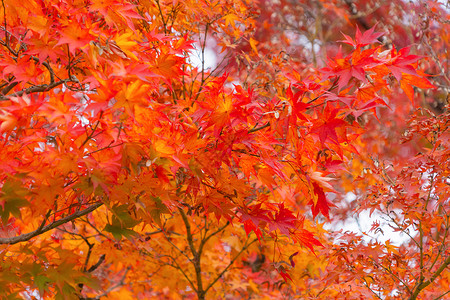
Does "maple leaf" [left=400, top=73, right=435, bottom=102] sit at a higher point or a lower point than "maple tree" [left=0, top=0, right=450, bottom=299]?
higher

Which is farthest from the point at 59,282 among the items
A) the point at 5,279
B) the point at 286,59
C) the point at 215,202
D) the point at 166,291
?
the point at 166,291

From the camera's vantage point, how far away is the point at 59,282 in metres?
1.72

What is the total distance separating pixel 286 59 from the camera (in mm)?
3131

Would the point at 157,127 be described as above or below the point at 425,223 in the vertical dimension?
below

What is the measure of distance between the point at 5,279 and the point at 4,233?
1.17 feet

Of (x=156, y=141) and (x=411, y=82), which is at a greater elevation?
(x=411, y=82)

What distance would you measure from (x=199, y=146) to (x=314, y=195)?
525 mm

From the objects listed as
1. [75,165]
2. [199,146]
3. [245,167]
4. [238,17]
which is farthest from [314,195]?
[238,17]

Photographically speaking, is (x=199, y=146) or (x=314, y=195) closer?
(x=199, y=146)

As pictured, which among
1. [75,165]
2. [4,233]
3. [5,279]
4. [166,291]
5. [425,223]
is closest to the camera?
[75,165]

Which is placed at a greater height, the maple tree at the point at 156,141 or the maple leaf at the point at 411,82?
the maple leaf at the point at 411,82

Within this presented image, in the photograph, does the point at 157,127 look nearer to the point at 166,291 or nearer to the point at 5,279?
the point at 5,279

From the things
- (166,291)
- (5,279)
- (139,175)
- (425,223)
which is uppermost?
(166,291)

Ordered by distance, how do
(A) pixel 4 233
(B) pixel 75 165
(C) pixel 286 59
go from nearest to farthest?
(B) pixel 75 165
(A) pixel 4 233
(C) pixel 286 59
